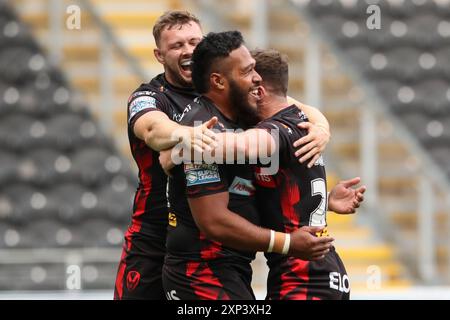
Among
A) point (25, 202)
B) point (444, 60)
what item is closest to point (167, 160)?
point (25, 202)

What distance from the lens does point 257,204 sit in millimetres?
4441

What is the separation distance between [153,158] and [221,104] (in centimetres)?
68

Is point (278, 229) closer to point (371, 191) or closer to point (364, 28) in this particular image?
point (371, 191)

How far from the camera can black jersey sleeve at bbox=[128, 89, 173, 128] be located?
15.4 feet

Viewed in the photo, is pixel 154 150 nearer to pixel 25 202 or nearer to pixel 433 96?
pixel 25 202

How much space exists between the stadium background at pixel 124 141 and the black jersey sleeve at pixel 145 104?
2.92 metres

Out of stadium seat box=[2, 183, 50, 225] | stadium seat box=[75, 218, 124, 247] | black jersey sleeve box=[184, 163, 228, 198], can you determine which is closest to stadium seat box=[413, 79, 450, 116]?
stadium seat box=[75, 218, 124, 247]

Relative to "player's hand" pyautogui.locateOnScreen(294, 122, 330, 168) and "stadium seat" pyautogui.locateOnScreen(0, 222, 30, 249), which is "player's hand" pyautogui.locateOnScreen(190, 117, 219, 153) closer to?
"player's hand" pyautogui.locateOnScreen(294, 122, 330, 168)

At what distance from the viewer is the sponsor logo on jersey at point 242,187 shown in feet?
14.3

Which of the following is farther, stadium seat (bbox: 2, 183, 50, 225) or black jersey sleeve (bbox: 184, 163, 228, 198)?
stadium seat (bbox: 2, 183, 50, 225)

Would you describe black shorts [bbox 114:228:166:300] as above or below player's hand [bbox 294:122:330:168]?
below

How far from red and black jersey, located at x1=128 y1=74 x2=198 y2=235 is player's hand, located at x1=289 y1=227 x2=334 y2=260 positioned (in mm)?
862

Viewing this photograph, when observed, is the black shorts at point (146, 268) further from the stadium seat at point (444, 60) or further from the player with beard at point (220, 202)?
the stadium seat at point (444, 60)
